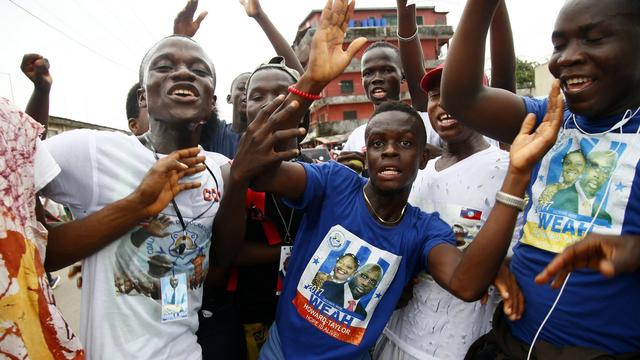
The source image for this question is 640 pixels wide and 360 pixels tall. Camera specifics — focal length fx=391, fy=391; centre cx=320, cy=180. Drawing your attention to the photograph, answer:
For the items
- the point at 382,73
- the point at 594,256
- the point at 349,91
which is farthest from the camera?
the point at 349,91

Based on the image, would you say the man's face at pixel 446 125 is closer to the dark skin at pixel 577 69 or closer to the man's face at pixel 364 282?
the dark skin at pixel 577 69

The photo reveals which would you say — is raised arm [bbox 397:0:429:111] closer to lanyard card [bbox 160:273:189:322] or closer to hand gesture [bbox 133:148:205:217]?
hand gesture [bbox 133:148:205:217]

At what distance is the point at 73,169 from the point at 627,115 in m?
2.10

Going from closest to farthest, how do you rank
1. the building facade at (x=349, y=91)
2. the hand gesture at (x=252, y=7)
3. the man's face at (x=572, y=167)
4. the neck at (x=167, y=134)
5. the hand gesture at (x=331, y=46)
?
the man's face at (x=572, y=167)
the hand gesture at (x=331, y=46)
the neck at (x=167, y=134)
the hand gesture at (x=252, y=7)
the building facade at (x=349, y=91)

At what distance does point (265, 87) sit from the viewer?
2.28m

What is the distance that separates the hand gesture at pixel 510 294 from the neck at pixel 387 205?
0.51m

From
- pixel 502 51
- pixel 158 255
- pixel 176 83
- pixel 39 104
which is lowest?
pixel 158 255

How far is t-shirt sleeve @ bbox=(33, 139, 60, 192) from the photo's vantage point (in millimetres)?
1387

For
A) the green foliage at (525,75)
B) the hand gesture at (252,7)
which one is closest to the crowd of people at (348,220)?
the hand gesture at (252,7)

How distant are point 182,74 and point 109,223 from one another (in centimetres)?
76

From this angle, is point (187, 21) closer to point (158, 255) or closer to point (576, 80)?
point (158, 255)

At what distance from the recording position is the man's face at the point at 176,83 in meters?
1.81

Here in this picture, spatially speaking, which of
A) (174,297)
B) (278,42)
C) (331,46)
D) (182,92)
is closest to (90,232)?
(174,297)

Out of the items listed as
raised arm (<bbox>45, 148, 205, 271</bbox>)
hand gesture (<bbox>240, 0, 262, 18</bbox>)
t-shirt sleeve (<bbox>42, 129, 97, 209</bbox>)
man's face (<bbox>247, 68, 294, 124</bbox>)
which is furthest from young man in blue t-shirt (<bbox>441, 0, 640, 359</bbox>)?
hand gesture (<bbox>240, 0, 262, 18</bbox>)
